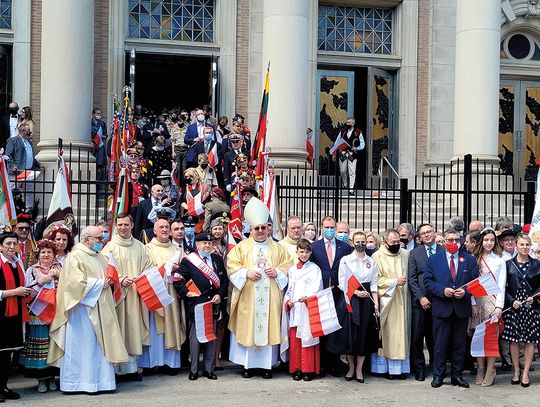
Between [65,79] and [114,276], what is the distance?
807 cm

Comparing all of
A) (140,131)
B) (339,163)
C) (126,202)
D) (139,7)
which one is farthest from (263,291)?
(139,7)

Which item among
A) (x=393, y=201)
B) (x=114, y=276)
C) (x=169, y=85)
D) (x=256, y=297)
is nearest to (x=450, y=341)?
(x=256, y=297)

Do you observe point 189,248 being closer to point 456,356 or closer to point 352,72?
point 456,356

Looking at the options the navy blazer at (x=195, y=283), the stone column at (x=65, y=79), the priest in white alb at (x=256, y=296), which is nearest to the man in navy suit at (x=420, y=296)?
the priest in white alb at (x=256, y=296)

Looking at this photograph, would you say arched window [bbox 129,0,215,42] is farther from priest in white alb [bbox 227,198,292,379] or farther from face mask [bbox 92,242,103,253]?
face mask [bbox 92,242,103,253]

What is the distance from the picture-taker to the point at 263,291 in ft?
33.2

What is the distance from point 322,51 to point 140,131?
5461mm

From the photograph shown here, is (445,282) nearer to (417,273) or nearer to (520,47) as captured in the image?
(417,273)

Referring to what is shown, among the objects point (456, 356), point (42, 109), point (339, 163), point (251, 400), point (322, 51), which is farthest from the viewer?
point (322, 51)

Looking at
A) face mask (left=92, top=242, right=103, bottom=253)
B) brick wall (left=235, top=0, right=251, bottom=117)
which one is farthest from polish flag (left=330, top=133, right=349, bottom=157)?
face mask (left=92, top=242, right=103, bottom=253)

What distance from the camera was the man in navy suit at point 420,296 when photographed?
32.8 feet

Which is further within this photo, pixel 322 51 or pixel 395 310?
pixel 322 51

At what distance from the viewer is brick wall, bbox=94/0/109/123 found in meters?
18.5

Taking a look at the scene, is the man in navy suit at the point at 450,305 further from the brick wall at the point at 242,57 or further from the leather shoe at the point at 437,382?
the brick wall at the point at 242,57
